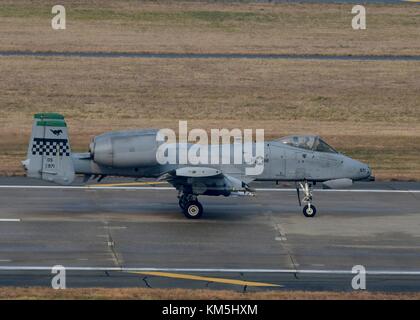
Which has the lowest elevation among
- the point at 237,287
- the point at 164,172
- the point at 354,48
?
the point at 237,287

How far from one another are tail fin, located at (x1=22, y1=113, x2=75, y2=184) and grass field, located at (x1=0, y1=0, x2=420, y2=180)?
848 cm

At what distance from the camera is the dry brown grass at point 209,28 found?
67.5 m

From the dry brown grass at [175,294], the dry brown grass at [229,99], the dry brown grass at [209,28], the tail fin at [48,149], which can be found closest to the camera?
the dry brown grass at [175,294]

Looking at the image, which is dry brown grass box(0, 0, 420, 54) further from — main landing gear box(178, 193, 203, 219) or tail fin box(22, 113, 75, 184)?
tail fin box(22, 113, 75, 184)

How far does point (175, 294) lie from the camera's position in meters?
22.9

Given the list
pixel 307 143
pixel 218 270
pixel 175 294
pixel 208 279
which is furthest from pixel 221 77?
pixel 175 294

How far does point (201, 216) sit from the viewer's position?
103 feet

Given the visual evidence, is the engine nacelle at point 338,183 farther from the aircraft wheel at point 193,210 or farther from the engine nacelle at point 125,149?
the engine nacelle at point 125,149

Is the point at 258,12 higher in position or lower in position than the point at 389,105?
higher

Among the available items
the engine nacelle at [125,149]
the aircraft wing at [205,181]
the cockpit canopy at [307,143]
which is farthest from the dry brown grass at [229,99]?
the aircraft wing at [205,181]

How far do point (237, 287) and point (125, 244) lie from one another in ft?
16.0

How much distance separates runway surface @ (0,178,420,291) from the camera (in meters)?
25.1

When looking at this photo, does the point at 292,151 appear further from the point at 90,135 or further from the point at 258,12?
the point at 258,12
